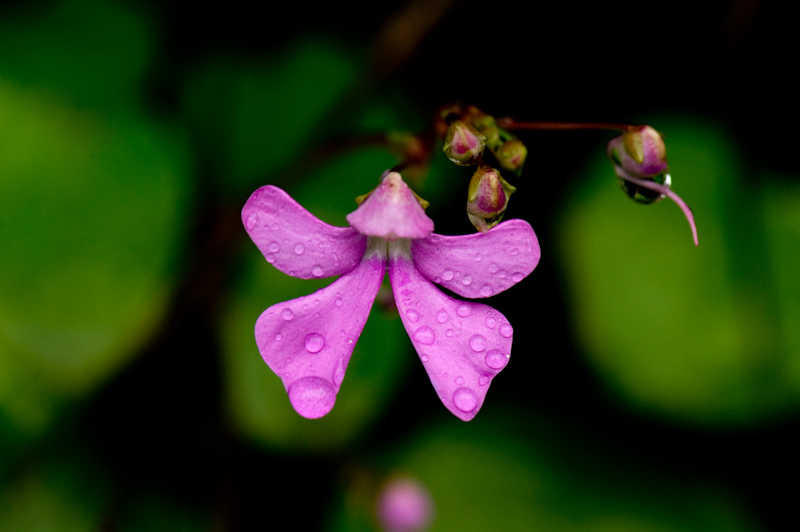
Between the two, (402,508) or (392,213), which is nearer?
(392,213)

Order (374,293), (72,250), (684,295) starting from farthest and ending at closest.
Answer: (684,295)
(72,250)
(374,293)

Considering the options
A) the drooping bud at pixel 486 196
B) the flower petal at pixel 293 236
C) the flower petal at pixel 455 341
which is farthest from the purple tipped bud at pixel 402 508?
the drooping bud at pixel 486 196

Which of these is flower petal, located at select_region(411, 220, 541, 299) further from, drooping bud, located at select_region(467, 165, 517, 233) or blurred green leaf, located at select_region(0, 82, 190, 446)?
blurred green leaf, located at select_region(0, 82, 190, 446)

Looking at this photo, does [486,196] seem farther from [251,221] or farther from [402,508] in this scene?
[402,508]

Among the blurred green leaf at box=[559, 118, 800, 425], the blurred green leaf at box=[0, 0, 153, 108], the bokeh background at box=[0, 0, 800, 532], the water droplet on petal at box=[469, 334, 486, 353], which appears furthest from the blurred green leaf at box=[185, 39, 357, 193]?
the water droplet on petal at box=[469, 334, 486, 353]

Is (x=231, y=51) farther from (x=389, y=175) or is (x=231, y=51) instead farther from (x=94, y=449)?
(x=389, y=175)

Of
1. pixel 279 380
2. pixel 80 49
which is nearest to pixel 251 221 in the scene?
pixel 279 380

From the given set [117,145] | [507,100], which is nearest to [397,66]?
[507,100]
